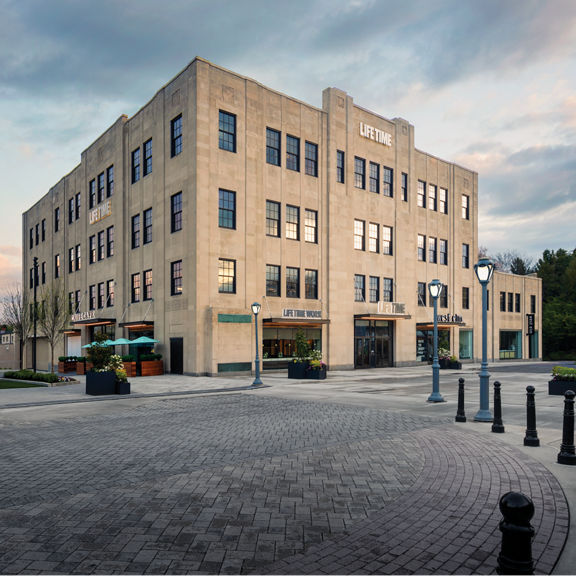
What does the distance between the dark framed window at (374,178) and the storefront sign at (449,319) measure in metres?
12.0

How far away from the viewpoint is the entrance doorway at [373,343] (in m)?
35.4

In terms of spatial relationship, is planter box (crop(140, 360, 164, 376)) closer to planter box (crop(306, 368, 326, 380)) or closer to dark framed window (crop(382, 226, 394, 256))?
planter box (crop(306, 368, 326, 380))

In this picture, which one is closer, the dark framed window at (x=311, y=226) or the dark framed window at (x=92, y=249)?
the dark framed window at (x=311, y=226)

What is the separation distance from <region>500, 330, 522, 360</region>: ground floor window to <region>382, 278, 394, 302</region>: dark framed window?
18151 millimetres

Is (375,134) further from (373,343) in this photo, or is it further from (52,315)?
(52,315)

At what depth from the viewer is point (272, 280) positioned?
1214 inches

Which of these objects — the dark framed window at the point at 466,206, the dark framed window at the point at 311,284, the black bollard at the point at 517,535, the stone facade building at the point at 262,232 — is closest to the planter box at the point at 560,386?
the stone facade building at the point at 262,232

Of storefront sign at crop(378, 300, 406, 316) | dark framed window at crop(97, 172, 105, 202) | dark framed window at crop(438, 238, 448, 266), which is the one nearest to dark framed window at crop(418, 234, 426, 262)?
dark framed window at crop(438, 238, 448, 266)

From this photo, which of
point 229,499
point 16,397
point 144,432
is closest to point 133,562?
point 229,499

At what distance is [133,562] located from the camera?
4.25 meters

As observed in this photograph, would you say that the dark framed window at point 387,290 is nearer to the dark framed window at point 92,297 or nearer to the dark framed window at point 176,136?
the dark framed window at point 176,136

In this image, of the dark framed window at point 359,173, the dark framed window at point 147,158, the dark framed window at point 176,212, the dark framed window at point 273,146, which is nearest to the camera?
the dark framed window at point 176,212

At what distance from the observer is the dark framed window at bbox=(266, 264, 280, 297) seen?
1206 inches

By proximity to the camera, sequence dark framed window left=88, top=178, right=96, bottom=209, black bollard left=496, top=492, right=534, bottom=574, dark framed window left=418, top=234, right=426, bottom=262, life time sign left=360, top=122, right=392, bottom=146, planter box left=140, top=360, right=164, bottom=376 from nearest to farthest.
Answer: black bollard left=496, top=492, right=534, bottom=574
planter box left=140, top=360, right=164, bottom=376
life time sign left=360, top=122, right=392, bottom=146
dark framed window left=88, top=178, right=96, bottom=209
dark framed window left=418, top=234, right=426, bottom=262
